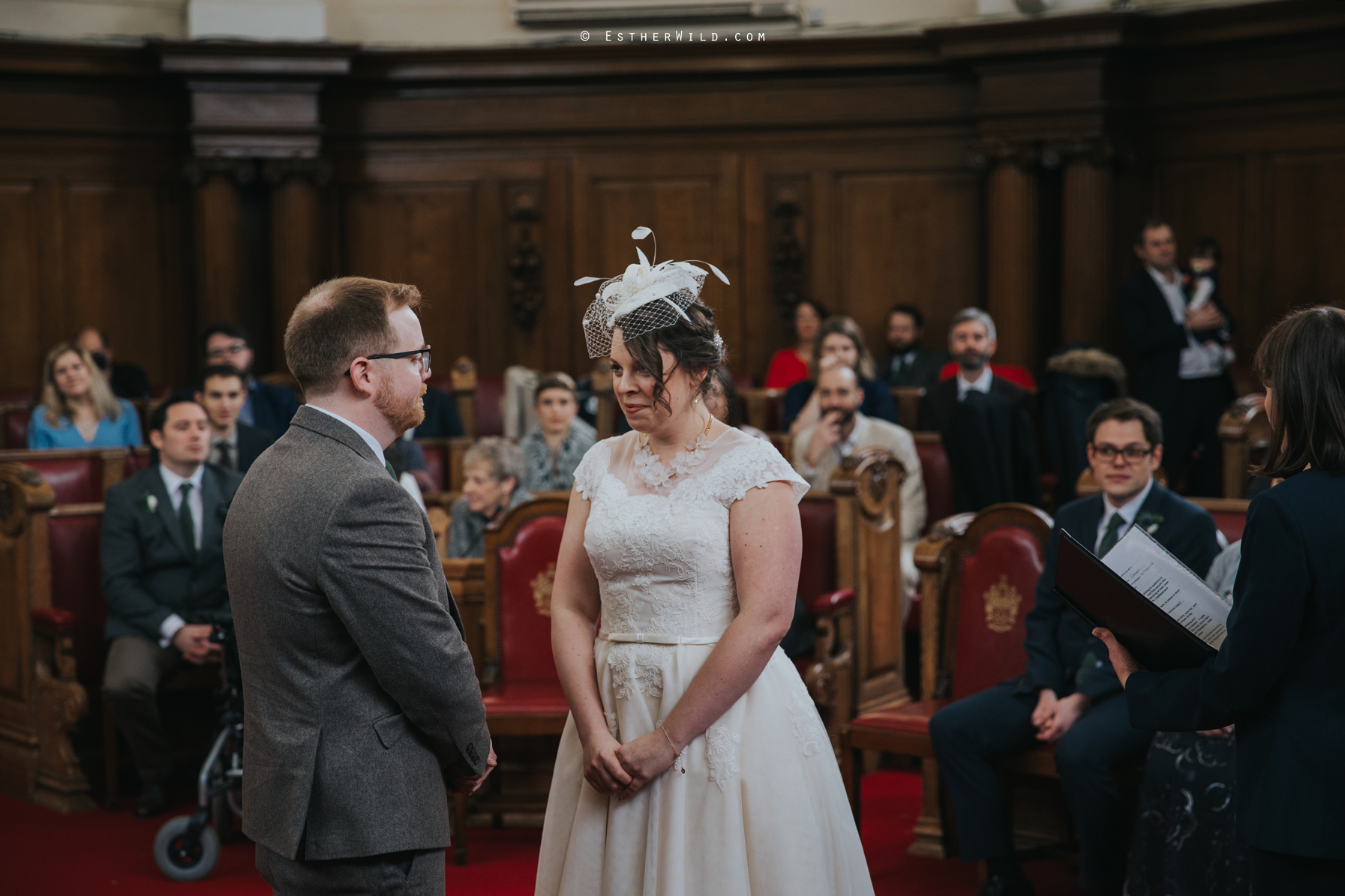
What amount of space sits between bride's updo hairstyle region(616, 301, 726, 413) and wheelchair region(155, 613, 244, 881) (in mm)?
1817

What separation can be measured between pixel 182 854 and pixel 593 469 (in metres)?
2.17

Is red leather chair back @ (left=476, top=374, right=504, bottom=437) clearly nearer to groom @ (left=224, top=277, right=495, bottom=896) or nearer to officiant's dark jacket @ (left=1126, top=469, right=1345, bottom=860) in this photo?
groom @ (left=224, top=277, right=495, bottom=896)

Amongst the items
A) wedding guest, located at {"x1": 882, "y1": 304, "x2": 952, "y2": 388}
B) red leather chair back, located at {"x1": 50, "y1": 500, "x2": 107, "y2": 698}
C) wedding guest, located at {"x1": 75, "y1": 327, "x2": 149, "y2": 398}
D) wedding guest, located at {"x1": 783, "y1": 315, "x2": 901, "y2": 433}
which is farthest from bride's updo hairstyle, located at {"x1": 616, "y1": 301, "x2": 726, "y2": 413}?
wedding guest, located at {"x1": 75, "y1": 327, "x2": 149, "y2": 398}

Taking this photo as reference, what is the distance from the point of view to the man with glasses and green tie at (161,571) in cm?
450

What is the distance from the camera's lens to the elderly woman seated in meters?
4.90

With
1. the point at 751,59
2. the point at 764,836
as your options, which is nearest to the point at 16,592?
the point at 764,836

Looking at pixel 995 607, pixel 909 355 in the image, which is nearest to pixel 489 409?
pixel 909 355

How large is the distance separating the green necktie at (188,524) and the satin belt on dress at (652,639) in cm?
265

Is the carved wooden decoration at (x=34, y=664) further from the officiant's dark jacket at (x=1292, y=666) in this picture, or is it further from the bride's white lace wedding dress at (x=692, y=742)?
the officiant's dark jacket at (x=1292, y=666)

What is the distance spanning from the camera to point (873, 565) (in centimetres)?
463

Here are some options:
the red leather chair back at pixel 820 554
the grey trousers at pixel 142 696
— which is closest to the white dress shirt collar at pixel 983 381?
the red leather chair back at pixel 820 554

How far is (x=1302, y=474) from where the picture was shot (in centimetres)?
197

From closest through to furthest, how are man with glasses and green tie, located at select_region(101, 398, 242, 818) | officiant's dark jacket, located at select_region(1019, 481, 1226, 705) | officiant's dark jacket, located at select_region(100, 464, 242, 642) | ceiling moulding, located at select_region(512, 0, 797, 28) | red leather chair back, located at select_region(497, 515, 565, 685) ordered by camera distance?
officiant's dark jacket, located at select_region(1019, 481, 1226, 705) < red leather chair back, located at select_region(497, 515, 565, 685) < man with glasses and green tie, located at select_region(101, 398, 242, 818) < officiant's dark jacket, located at select_region(100, 464, 242, 642) < ceiling moulding, located at select_region(512, 0, 797, 28)

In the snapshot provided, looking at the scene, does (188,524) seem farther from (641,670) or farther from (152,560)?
(641,670)
